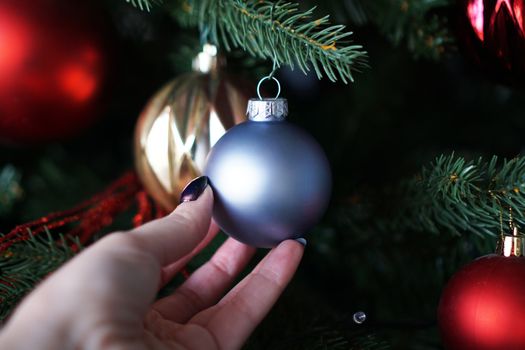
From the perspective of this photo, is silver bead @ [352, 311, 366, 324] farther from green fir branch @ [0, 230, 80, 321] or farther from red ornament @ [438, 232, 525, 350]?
green fir branch @ [0, 230, 80, 321]

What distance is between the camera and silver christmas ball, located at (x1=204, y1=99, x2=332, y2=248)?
469 millimetres

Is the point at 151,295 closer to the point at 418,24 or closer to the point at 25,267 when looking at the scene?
the point at 25,267

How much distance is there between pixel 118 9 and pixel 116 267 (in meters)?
0.55

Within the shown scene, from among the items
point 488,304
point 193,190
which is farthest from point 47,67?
point 488,304

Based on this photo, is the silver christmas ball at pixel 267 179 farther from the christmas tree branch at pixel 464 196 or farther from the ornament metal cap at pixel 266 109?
the christmas tree branch at pixel 464 196

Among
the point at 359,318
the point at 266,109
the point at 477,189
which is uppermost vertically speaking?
the point at 266,109

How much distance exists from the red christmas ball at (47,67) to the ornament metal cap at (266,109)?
0.28 meters

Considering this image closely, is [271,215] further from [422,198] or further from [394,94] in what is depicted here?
[394,94]

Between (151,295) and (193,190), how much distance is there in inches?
4.5

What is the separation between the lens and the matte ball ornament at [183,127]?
0.58 meters

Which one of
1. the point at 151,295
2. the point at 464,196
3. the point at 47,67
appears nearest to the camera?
the point at 151,295

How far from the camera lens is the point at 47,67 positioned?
646 mm

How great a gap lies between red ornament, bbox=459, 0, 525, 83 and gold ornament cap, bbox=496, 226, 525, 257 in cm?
16

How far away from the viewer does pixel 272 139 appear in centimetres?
48
